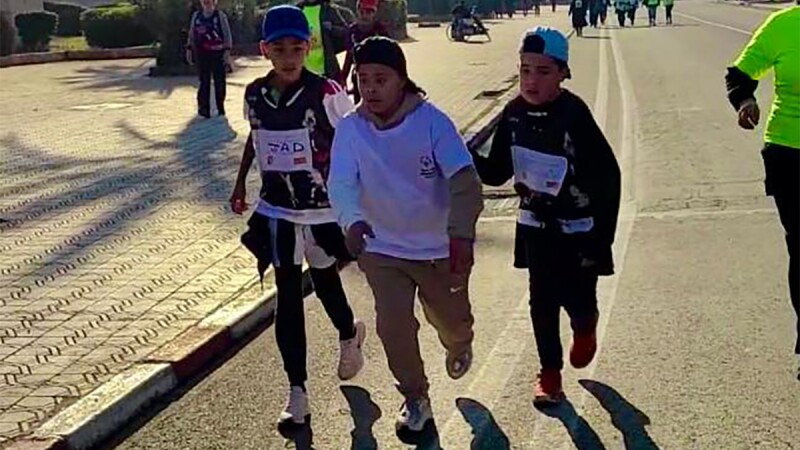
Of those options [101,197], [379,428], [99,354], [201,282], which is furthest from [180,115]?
[379,428]

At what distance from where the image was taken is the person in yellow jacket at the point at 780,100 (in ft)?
18.6

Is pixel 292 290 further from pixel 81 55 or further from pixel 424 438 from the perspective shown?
pixel 81 55

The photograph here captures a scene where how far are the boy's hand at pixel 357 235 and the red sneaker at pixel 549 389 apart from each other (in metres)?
1.23

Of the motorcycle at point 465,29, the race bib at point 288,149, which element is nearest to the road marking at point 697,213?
the race bib at point 288,149

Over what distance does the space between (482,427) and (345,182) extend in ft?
4.12

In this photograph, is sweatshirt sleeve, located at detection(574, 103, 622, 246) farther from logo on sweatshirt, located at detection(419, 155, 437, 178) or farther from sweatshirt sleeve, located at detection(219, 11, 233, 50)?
sweatshirt sleeve, located at detection(219, 11, 233, 50)

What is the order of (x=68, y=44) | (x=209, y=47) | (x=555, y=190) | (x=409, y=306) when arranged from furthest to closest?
(x=68, y=44) → (x=209, y=47) → (x=555, y=190) → (x=409, y=306)

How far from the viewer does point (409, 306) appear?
536 cm

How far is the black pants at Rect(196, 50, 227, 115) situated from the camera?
18.0m

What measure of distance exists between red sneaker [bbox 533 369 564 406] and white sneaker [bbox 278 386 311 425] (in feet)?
3.39

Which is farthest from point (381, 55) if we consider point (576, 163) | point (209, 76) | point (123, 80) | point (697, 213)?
point (123, 80)

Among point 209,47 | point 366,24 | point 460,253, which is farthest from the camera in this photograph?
point 209,47

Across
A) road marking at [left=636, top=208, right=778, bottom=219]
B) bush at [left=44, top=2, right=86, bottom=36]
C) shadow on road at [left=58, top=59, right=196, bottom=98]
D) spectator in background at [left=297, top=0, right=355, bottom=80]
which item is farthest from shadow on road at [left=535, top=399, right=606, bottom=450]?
bush at [left=44, top=2, right=86, bottom=36]

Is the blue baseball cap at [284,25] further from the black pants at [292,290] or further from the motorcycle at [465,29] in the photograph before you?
the motorcycle at [465,29]
